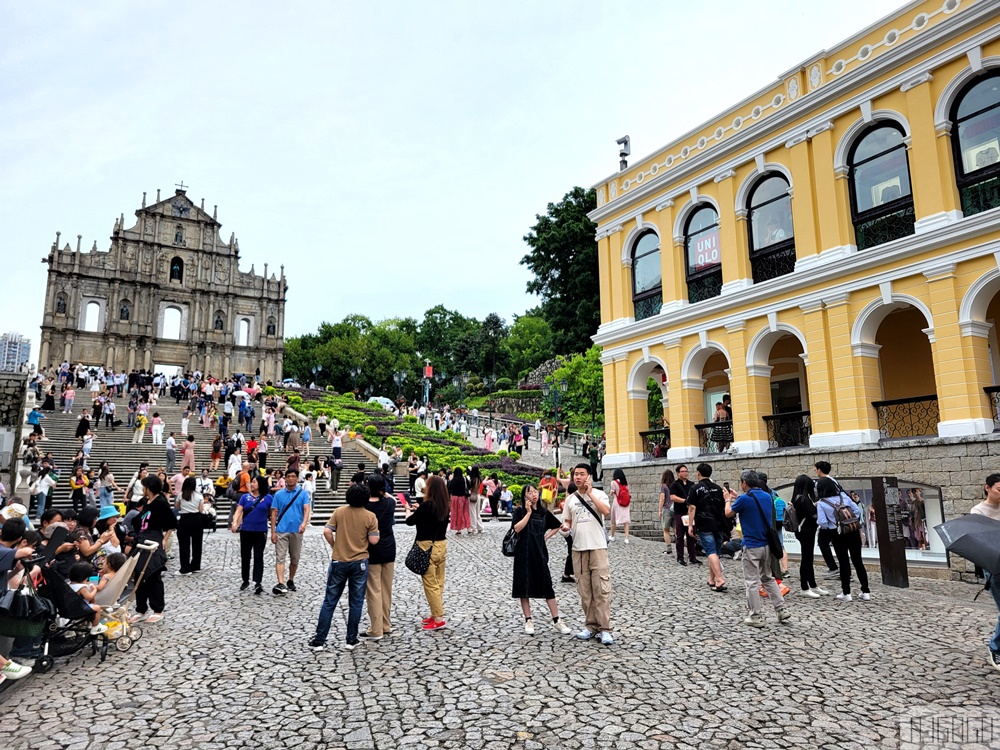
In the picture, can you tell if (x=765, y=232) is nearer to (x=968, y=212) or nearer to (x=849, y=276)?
(x=849, y=276)

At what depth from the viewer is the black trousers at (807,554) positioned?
9.09 metres

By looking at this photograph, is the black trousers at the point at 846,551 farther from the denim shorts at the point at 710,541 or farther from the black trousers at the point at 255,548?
the black trousers at the point at 255,548

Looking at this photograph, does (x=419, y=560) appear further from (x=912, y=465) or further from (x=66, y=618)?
(x=912, y=465)

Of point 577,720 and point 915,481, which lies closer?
point 577,720

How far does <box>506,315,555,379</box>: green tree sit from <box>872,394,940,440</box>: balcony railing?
5601 centimetres

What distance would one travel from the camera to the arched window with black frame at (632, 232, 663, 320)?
754 inches

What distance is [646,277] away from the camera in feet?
64.2

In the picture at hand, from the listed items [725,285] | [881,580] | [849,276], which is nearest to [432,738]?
[881,580]

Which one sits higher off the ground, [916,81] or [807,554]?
[916,81]

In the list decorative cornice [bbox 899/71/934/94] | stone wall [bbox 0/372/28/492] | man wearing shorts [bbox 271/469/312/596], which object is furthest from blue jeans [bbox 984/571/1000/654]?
stone wall [bbox 0/372/28/492]

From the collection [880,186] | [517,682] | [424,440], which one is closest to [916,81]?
[880,186]

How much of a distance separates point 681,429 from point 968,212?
26.3ft

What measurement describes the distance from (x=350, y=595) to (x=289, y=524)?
2.75 m

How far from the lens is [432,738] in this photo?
441 cm
